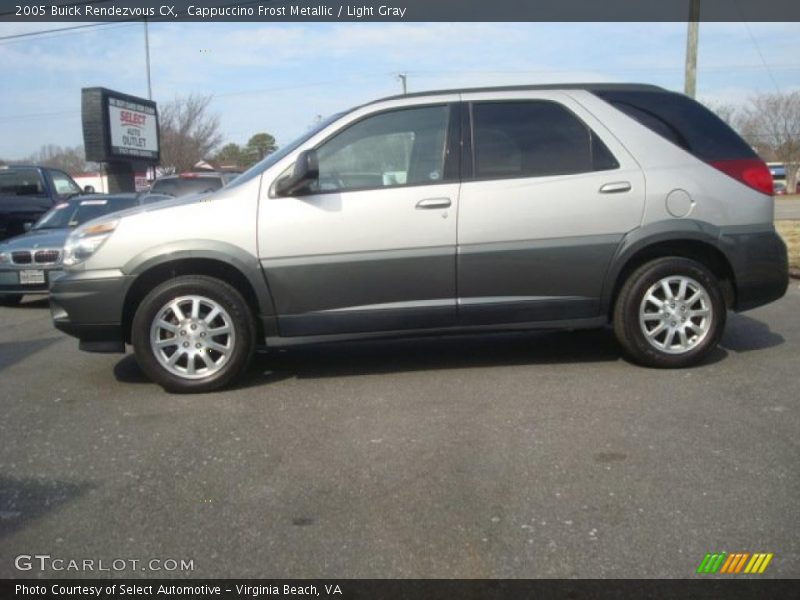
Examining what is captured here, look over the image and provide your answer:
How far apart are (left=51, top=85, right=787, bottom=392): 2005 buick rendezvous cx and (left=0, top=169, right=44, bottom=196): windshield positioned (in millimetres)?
9205

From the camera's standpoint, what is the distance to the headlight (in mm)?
4926

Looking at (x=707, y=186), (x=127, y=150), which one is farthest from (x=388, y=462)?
(x=127, y=150)

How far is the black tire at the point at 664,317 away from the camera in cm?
509

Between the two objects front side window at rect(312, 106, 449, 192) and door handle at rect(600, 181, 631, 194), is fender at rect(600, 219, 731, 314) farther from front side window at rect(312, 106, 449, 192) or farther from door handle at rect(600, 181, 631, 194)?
front side window at rect(312, 106, 449, 192)

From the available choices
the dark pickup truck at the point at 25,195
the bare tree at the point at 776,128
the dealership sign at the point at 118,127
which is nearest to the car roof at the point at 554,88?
the dark pickup truck at the point at 25,195

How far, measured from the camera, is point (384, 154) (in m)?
5.00

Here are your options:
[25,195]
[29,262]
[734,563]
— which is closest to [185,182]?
[25,195]

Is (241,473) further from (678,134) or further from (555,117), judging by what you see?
(678,134)

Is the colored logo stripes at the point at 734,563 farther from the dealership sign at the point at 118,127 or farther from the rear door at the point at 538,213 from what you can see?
the dealership sign at the point at 118,127

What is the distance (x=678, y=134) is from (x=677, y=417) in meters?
2.11

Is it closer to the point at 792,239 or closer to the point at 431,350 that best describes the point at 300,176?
the point at 431,350

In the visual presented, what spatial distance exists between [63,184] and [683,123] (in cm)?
1200

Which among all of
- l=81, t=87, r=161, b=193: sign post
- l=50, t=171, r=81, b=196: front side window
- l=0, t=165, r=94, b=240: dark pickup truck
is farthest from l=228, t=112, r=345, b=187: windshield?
l=81, t=87, r=161, b=193: sign post

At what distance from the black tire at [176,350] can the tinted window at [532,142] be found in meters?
1.84
